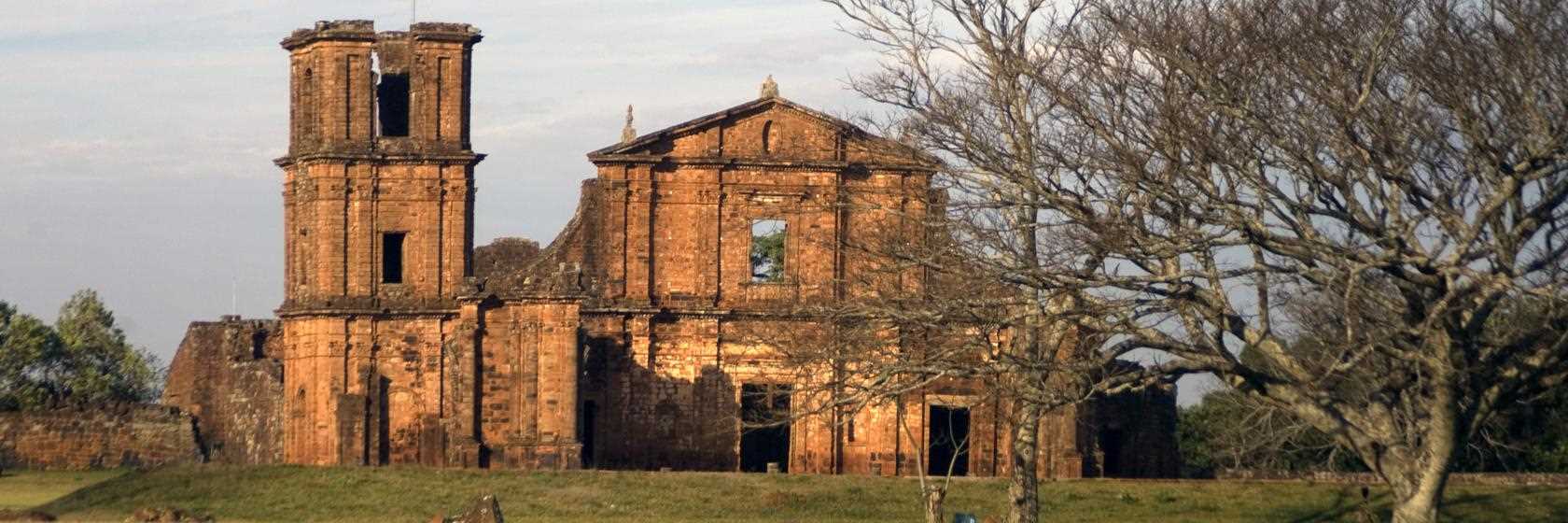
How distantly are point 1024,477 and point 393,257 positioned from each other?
1729 cm

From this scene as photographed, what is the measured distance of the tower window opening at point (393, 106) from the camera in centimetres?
4559

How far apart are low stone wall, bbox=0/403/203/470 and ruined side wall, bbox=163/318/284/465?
2.53ft

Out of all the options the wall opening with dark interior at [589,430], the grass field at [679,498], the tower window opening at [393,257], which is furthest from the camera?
the tower window opening at [393,257]

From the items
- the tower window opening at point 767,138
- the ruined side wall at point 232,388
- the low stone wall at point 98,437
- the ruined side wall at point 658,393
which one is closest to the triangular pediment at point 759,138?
the tower window opening at point 767,138

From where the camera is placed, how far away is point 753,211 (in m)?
44.1

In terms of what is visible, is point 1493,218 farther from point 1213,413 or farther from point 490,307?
point 1213,413

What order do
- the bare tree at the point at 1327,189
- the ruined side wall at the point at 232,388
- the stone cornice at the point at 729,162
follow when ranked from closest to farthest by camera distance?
1. the bare tree at the point at 1327,189
2. the stone cornice at the point at 729,162
3. the ruined side wall at the point at 232,388

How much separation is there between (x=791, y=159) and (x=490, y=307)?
18.9ft

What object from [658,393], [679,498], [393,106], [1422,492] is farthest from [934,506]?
[393,106]

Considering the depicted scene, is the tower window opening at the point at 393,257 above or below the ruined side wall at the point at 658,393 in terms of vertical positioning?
above

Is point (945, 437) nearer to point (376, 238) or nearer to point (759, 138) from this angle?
point (759, 138)

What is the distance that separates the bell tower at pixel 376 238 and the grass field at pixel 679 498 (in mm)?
4485

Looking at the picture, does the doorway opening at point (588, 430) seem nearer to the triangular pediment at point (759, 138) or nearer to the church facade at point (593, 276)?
the church facade at point (593, 276)

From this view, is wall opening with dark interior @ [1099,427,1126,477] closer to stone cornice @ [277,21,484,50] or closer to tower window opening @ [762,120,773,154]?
tower window opening @ [762,120,773,154]
